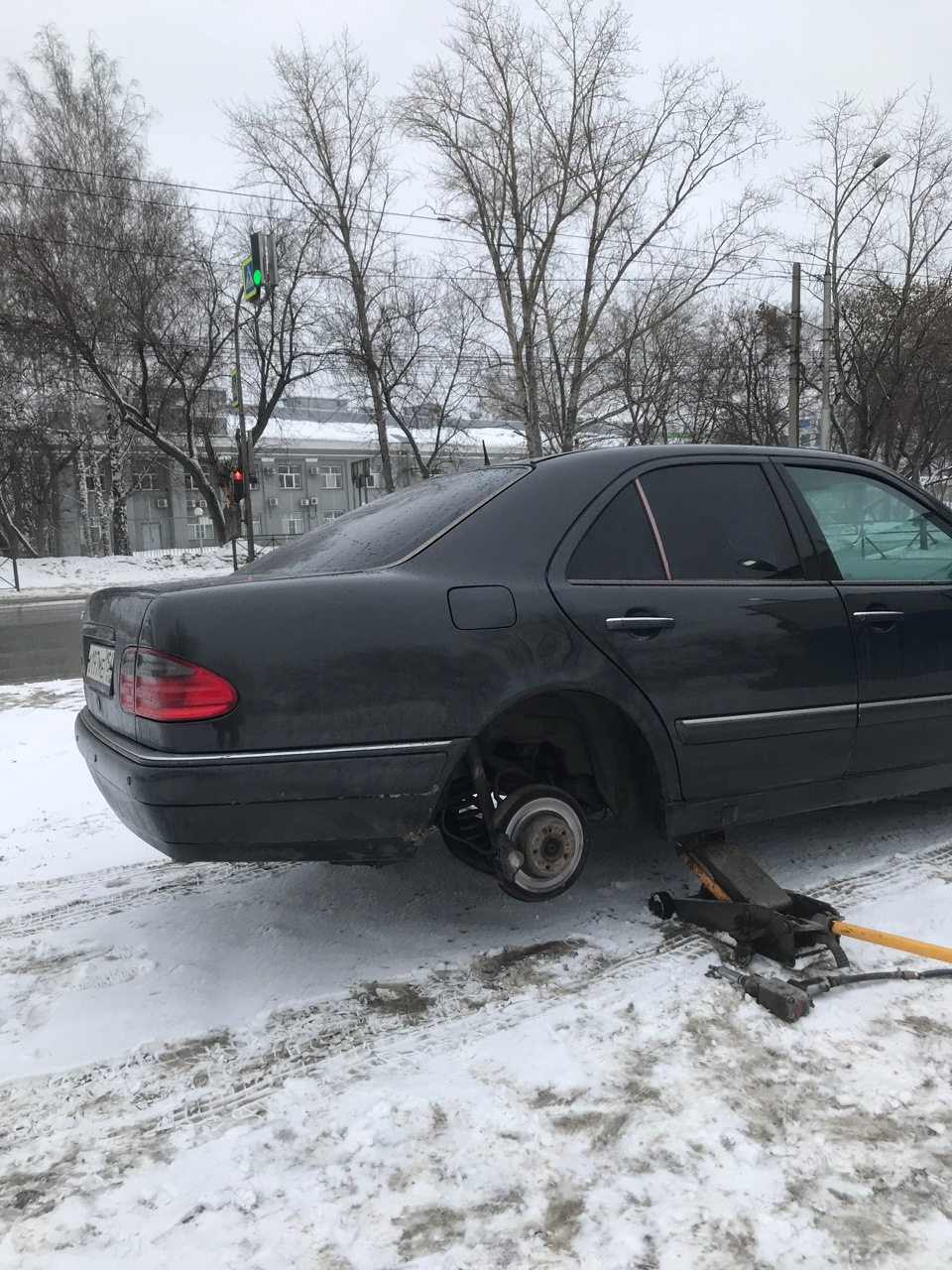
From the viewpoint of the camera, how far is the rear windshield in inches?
110

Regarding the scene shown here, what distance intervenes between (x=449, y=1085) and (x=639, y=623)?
1.41m

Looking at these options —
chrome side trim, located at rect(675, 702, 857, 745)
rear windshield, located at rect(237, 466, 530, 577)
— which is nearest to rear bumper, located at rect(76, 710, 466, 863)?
rear windshield, located at rect(237, 466, 530, 577)

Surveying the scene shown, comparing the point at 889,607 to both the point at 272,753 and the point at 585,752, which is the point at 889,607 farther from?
the point at 272,753

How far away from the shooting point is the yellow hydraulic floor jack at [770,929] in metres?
2.51

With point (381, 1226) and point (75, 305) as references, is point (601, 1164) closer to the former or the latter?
point (381, 1226)

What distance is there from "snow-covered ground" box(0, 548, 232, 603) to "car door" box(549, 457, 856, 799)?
23.9 meters

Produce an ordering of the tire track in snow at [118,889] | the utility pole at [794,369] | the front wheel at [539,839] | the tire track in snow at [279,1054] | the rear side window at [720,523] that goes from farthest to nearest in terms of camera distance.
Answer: the utility pole at [794,369], the tire track in snow at [118,889], the rear side window at [720,523], the front wheel at [539,839], the tire track in snow at [279,1054]

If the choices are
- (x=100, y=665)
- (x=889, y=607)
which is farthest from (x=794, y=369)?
(x=100, y=665)

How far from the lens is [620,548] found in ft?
9.64

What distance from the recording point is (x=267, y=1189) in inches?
73.3

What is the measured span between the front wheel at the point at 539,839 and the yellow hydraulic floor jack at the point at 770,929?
481mm

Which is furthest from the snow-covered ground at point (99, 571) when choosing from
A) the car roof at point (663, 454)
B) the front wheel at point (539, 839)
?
the front wheel at point (539, 839)

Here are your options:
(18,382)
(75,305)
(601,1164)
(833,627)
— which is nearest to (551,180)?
(75,305)

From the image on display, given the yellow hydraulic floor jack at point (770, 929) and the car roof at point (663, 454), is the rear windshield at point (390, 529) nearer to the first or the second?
the car roof at point (663, 454)
